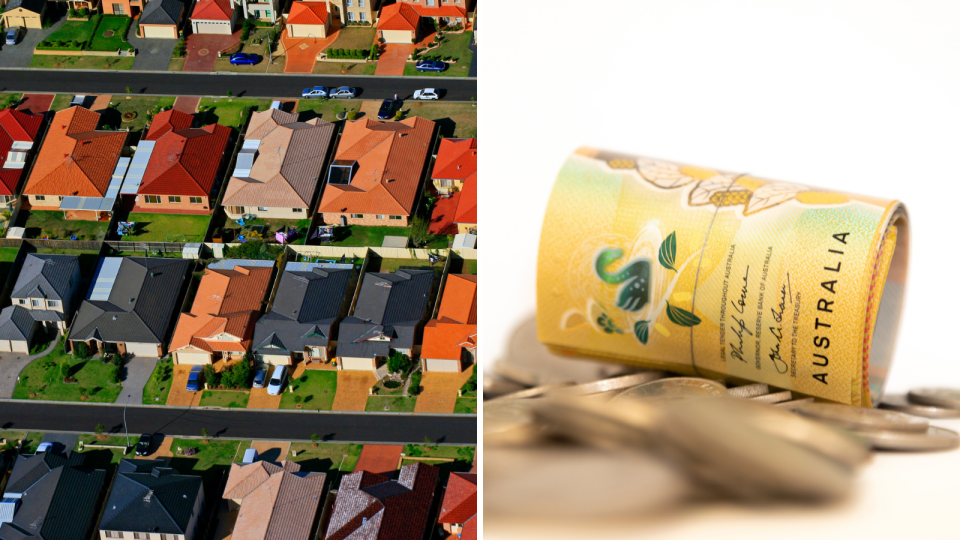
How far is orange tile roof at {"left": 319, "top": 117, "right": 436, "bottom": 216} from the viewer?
28.1 metres

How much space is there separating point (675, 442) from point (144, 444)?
70.7 feet

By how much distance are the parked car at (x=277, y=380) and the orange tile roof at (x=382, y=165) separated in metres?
5.28

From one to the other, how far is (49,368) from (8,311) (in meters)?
1.92

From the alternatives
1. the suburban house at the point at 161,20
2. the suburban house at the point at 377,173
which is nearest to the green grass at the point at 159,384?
the suburban house at the point at 377,173

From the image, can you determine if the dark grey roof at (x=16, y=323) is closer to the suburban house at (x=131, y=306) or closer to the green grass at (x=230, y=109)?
the suburban house at (x=131, y=306)

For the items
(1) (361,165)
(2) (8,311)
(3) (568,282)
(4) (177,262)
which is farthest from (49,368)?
(3) (568,282)

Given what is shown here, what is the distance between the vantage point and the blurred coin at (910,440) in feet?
9.95

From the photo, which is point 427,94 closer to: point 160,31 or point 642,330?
point 160,31

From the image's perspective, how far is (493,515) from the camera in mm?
2992

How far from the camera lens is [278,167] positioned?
29141 mm

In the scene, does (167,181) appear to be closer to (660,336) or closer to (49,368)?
(49,368)

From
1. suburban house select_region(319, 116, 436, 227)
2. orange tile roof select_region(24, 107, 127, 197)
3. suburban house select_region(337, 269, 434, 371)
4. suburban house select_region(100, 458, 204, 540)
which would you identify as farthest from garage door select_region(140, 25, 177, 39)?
suburban house select_region(100, 458, 204, 540)

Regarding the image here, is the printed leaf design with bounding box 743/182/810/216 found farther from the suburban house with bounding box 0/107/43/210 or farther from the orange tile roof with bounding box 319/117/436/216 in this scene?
the suburban house with bounding box 0/107/43/210

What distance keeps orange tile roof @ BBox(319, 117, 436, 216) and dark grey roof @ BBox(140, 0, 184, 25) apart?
8.38 metres
